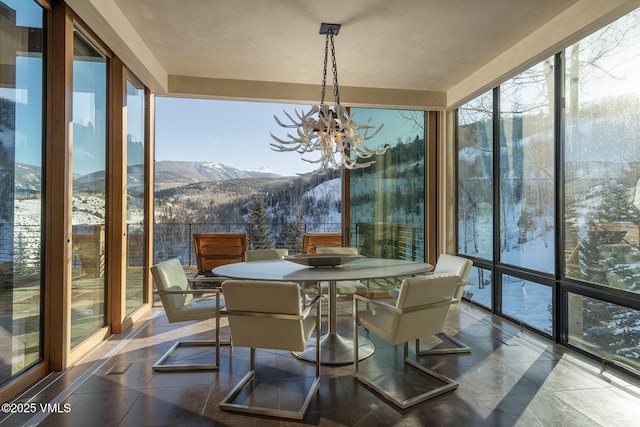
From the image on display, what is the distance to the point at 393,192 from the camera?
517cm

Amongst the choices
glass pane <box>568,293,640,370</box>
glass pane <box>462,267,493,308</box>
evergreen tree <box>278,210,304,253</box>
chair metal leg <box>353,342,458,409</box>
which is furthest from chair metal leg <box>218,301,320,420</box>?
evergreen tree <box>278,210,304,253</box>

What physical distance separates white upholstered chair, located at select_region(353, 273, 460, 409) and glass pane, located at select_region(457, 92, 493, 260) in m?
2.28

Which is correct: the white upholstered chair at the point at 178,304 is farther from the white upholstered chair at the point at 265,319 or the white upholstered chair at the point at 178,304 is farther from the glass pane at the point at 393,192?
the glass pane at the point at 393,192

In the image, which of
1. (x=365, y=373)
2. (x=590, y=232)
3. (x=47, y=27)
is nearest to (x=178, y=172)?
(x=47, y=27)

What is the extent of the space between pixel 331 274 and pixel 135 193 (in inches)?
102

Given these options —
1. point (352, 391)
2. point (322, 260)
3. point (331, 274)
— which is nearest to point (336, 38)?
point (322, 260)

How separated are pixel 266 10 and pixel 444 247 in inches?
147

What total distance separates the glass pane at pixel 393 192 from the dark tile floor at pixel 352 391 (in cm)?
209

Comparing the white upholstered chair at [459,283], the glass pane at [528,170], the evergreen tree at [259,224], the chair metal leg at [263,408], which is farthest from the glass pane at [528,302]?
the evergreen tree at [259,224]

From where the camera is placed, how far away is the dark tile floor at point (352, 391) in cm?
205

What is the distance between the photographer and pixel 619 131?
8.95ft

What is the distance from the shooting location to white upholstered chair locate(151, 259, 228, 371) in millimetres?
2701

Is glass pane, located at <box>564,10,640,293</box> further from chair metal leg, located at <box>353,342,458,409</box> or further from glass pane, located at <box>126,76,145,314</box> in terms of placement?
glass pane, located at <box>126,76,145,314</box>

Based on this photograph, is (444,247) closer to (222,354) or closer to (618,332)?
(618,332)
